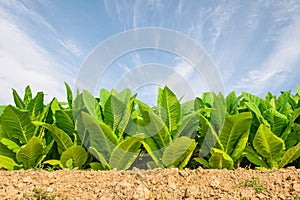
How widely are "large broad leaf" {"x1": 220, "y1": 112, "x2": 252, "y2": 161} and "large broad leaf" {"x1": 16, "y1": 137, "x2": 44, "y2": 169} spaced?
2.12 m

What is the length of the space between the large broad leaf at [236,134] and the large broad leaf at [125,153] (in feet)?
3.30

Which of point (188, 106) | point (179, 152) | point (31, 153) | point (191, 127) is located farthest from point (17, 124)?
point (188, 106)

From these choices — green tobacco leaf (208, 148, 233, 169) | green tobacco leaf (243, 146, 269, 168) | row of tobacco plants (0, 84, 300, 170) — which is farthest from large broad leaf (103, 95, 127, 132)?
green tobacco leaf (243, 146, 269, 168)

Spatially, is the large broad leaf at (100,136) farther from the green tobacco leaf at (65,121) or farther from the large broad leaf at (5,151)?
the large broad leaf at (5,151)

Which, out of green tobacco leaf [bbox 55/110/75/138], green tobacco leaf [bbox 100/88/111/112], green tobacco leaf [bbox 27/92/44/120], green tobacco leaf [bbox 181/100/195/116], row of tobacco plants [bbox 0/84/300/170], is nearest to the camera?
row of tobacco plants [bbox 0/84/300/170]

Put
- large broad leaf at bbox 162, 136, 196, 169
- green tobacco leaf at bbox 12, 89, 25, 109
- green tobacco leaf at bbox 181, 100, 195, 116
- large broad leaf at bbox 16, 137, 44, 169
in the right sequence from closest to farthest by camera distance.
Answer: large broad leaf at bbox 162, 136, 196, 169 → large broad leaf at bbox 16, 137, 44, 169 → green tobacco leaf at bbox 12, 89, 25, 109 → green tobacco leaf at bbox 181, 100, 195, 116

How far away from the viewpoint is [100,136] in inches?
139

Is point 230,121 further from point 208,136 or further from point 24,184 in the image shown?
point 24,184

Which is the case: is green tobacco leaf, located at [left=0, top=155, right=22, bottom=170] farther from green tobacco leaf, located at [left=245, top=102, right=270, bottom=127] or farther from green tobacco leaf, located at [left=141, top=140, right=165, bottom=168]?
green tobacco leaf, located at [left=245, top=102, right=270, bottom=127]

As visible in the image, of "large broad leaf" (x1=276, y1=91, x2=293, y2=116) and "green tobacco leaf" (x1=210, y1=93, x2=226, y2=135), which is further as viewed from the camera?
"large broad leaf" (x1=276, y1=91, x2=293, y2=116)

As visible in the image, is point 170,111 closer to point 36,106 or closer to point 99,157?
point 99,157

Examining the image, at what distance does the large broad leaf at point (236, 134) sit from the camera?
11.7ft

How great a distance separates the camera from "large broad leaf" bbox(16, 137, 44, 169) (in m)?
3.65

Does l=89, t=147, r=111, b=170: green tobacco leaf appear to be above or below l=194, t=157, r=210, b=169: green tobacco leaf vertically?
below
